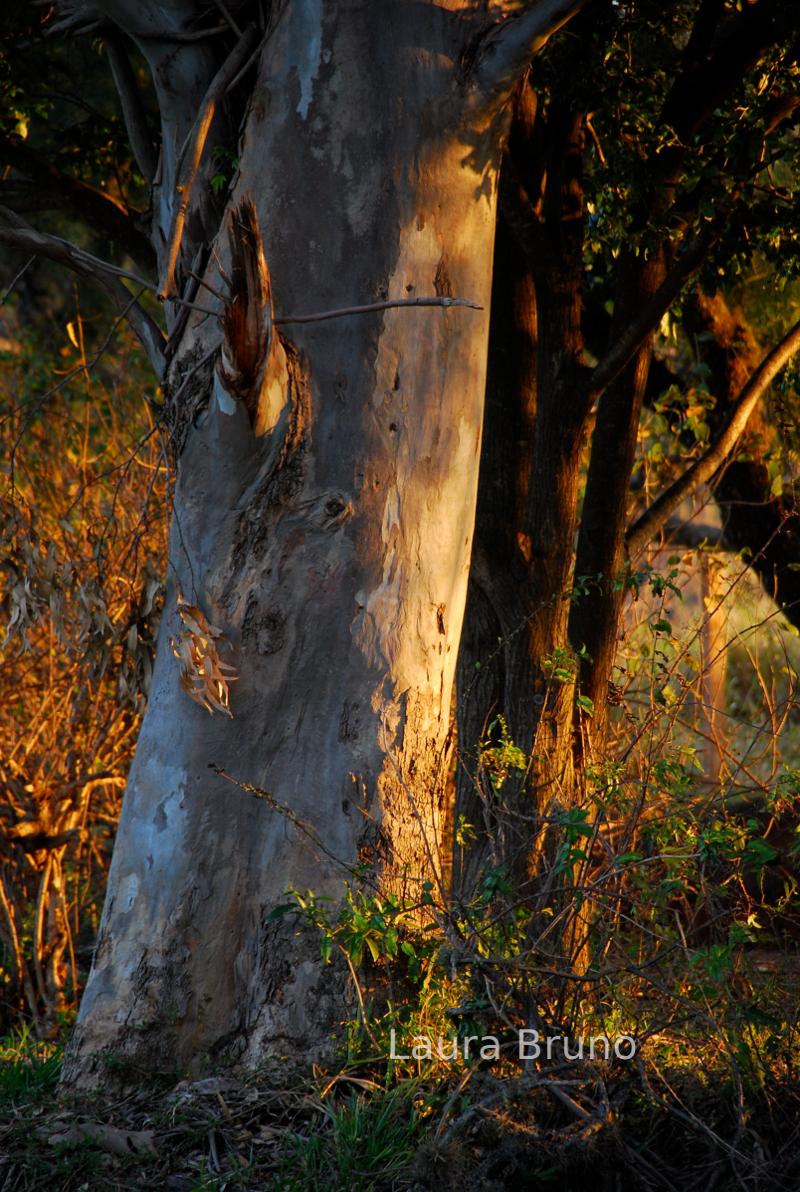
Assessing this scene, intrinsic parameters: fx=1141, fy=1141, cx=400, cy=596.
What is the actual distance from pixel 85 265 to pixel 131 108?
3.88ft

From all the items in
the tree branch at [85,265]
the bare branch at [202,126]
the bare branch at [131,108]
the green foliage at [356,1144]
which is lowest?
the green foliage at [356,1144]

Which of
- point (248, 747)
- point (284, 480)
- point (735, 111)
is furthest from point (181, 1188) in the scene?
point (735, 111)

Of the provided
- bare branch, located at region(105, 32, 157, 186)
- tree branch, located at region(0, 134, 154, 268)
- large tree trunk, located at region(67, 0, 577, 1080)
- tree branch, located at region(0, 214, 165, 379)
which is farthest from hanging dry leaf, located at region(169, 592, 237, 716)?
tree branch, located at region(0, 134, 154, 268)

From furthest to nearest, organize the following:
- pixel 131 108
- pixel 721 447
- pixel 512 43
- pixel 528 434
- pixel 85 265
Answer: pixel 721 447 < pixel 528 434 < pixel 131 108 < pixel 85 265 < pixel 512 43

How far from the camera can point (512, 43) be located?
405cm

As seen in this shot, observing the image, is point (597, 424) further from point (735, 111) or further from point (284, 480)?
point (284, 480)

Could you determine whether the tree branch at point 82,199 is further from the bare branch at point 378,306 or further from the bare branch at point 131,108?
the bare branch at point 378,306

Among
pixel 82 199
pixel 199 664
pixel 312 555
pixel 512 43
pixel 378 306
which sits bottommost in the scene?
pixel 199 664

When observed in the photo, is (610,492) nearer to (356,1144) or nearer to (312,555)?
(312,555)

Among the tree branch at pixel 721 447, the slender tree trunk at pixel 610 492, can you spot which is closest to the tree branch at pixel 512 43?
the slender tree trunk at pixel 610 492

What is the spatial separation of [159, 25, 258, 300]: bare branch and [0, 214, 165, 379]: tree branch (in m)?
0.29

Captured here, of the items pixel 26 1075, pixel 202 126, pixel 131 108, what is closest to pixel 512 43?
pixel 202 126

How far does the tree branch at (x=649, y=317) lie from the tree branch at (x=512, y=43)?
1.70 m

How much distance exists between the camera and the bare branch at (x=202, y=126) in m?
4.17
